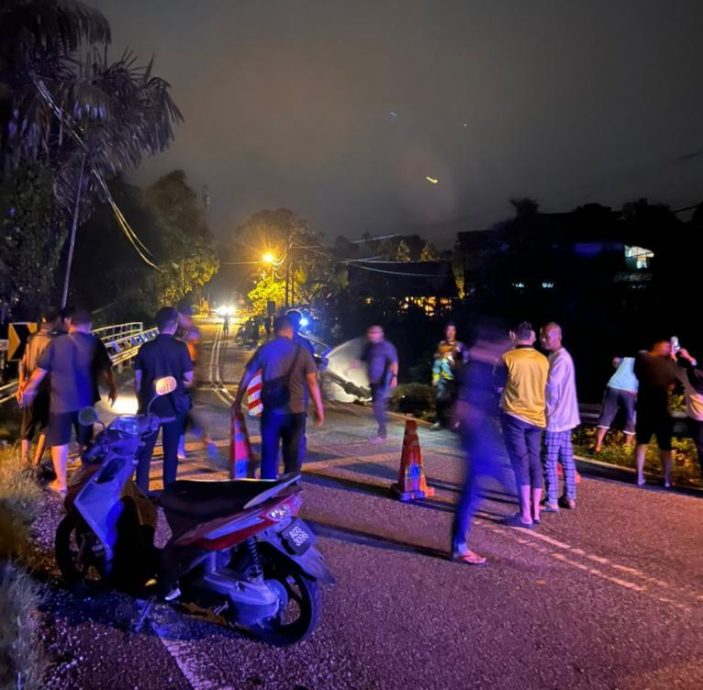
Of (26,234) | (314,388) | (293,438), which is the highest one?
(26,234)

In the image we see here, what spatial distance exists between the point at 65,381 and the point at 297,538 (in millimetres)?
3755

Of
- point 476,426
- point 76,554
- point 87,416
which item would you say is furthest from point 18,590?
point 476,426

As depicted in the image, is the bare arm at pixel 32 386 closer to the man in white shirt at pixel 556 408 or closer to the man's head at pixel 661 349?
the man in white shirt at pixel 556 408

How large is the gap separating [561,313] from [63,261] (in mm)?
21431

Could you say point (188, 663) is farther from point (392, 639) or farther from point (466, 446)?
point (466, 446)

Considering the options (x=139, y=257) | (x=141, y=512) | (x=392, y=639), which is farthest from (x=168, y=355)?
(x=139, y=257)

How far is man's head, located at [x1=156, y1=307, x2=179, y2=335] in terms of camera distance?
6.15 meters

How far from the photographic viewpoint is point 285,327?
6371mm

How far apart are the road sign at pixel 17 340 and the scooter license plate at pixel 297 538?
11244 millimetres

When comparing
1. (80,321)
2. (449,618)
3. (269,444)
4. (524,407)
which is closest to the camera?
(449,618)

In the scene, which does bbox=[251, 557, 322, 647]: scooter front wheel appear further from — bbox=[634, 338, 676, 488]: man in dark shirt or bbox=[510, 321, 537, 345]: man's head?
bbox=[634, 338, 676, 488]: man in dark shirt

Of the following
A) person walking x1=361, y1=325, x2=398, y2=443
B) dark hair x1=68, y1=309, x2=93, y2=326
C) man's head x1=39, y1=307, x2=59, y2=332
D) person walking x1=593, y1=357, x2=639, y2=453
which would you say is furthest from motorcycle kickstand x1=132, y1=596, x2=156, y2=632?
person walking x1=593, y1=357, x2=639, y2=453

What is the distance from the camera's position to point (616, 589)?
195 inches

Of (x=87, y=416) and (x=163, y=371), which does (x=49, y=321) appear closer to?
(x=163, y=371)
